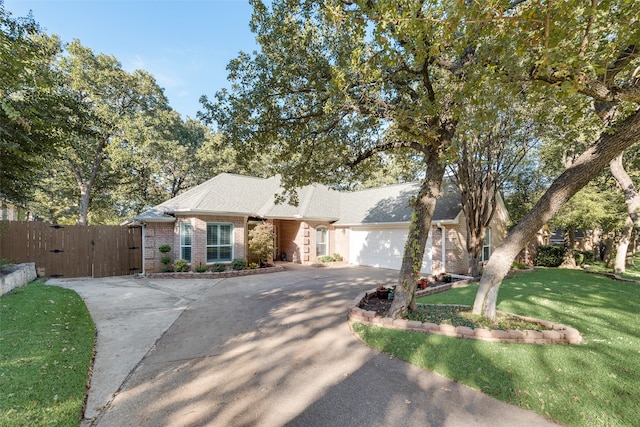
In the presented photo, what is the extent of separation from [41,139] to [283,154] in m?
5.68

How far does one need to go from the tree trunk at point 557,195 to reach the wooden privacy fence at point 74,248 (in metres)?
14.1

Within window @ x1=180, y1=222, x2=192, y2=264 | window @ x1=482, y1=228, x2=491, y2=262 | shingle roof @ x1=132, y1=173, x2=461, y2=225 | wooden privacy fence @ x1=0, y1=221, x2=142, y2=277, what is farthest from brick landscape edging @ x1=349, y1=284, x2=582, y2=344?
wooden privacy fence @ x1=0, y1=221, x2=142, y2=277

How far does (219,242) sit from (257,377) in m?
10.1

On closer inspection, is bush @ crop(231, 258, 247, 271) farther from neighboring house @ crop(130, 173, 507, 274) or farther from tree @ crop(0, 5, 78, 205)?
tree @ crop(0, 5, 78, 205)

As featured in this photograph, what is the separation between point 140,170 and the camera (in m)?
20.7

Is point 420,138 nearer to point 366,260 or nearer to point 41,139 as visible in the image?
point 41,139

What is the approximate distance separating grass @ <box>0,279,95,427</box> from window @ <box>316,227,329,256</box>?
39.5 feet

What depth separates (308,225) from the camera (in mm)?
16438

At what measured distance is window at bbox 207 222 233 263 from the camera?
12.9 meters

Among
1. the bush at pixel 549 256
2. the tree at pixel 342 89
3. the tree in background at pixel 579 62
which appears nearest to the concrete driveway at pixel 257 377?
the tree at pixel 342 89

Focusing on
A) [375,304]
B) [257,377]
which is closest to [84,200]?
[375,304]

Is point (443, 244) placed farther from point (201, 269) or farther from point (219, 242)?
point (201, 269)

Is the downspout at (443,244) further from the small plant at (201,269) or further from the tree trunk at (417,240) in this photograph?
the small plant at (201,269)

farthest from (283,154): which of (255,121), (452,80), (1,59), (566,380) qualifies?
(566,380)
